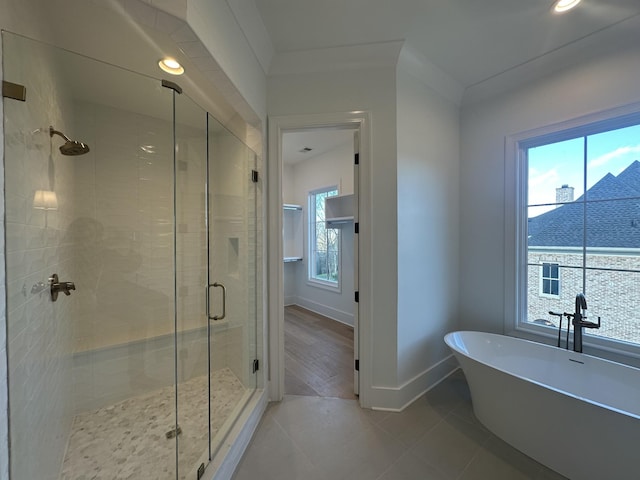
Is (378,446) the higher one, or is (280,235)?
(280,235)

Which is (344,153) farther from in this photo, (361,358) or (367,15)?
(361,358)

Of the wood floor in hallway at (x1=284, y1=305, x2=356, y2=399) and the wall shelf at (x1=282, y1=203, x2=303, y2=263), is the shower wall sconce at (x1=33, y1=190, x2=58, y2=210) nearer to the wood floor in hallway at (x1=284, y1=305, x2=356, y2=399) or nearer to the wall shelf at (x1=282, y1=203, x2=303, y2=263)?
the wood floor in hallway at (x1=284, y1=305, x2=356, y2=399)

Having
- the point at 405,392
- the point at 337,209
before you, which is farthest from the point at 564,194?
the point at 337,209

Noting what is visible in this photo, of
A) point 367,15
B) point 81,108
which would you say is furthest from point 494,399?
point 81,108

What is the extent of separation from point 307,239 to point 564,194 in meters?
3.46

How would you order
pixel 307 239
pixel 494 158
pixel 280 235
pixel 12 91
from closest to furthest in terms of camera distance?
pixel 12 91, pixel 280 235, pixel 494 158, pixel 307 239

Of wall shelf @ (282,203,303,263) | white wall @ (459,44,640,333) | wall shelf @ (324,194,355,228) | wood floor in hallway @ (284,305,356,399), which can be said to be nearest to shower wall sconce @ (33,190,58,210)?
wood floor in hallway @ (284,305,356,399)

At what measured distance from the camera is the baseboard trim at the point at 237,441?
4.22ft

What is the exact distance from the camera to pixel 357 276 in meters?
1.99

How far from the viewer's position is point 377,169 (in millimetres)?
1910

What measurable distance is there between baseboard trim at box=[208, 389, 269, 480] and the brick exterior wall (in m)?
2.49

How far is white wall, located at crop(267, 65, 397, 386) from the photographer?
6.21 ft

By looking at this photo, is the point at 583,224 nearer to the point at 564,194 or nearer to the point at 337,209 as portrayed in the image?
the point at 564,194

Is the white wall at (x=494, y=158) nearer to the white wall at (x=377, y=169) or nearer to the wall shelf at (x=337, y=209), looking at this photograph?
the white wall at (x=377, y=169)
